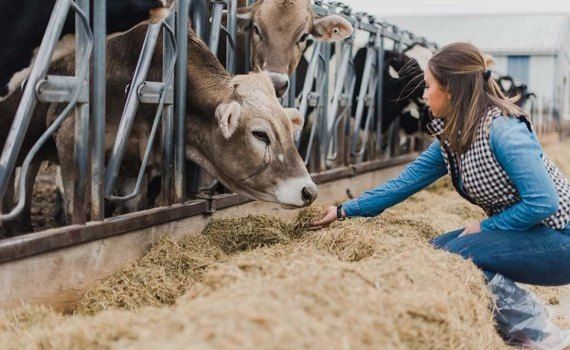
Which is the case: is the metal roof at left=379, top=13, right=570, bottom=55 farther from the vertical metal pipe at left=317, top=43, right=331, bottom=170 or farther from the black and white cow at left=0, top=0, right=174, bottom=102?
the black and white cow at left=0, top=0, right=174, bottom=102

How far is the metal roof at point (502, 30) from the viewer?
4372cm

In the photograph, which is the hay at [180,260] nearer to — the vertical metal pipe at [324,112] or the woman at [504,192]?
the woman at [504,192]

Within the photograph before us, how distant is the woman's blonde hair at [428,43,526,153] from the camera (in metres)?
4.21

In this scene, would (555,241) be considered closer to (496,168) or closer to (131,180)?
(496,168)

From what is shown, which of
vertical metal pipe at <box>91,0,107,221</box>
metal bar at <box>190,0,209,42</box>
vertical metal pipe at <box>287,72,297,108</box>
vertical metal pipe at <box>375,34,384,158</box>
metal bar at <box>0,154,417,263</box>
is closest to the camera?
metal bar at <box>0,154,417,263</box>

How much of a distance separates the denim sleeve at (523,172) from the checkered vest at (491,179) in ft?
0.18

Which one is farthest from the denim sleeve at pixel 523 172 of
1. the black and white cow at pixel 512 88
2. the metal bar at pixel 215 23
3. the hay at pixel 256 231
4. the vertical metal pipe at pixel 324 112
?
the black and white cow at pixel 512 88

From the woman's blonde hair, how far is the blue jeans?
0.49 metres

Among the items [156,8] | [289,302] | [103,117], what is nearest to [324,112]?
[156,8]

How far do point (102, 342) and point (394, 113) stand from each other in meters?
8.47

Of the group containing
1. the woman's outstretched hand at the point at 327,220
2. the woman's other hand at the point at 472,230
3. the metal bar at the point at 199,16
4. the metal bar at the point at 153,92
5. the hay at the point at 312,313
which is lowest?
the woman's outstretched hand at the point at 327,220

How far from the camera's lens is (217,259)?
14.7 ft

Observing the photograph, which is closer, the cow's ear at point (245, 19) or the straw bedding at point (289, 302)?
the straw bedding at point (289, 302)

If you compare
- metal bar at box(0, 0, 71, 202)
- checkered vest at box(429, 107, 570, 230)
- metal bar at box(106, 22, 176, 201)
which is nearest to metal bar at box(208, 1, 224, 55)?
metal bar at box(106, 22, 176, 201)
